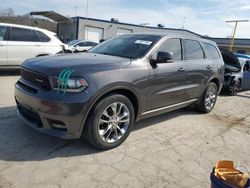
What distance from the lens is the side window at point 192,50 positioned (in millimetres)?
5172

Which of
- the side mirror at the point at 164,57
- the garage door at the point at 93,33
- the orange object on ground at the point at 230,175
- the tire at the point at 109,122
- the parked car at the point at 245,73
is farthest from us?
the garage door at the point at 93,33

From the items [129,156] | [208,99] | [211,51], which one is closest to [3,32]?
[211,51]

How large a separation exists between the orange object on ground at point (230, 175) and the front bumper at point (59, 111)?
1720 millimetres

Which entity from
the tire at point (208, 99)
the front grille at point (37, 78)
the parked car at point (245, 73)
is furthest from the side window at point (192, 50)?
the parked car at point (245, 73)

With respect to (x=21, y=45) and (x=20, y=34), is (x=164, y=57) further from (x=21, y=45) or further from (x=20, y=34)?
(x=20, y=34)

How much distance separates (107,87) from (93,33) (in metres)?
27.9

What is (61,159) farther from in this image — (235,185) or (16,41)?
(16,41)

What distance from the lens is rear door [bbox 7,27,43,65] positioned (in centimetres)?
838

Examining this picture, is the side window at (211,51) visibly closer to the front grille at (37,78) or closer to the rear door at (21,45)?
the front grille at (37,78)

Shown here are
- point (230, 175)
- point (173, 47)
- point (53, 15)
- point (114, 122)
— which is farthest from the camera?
point (53, 15)

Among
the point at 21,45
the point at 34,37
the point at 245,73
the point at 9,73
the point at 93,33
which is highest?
the point at 93,33

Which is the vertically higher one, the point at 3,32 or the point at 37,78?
the point at 3,32

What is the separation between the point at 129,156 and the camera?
12.0 feet

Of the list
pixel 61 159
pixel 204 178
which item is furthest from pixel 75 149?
pixel 204 178
